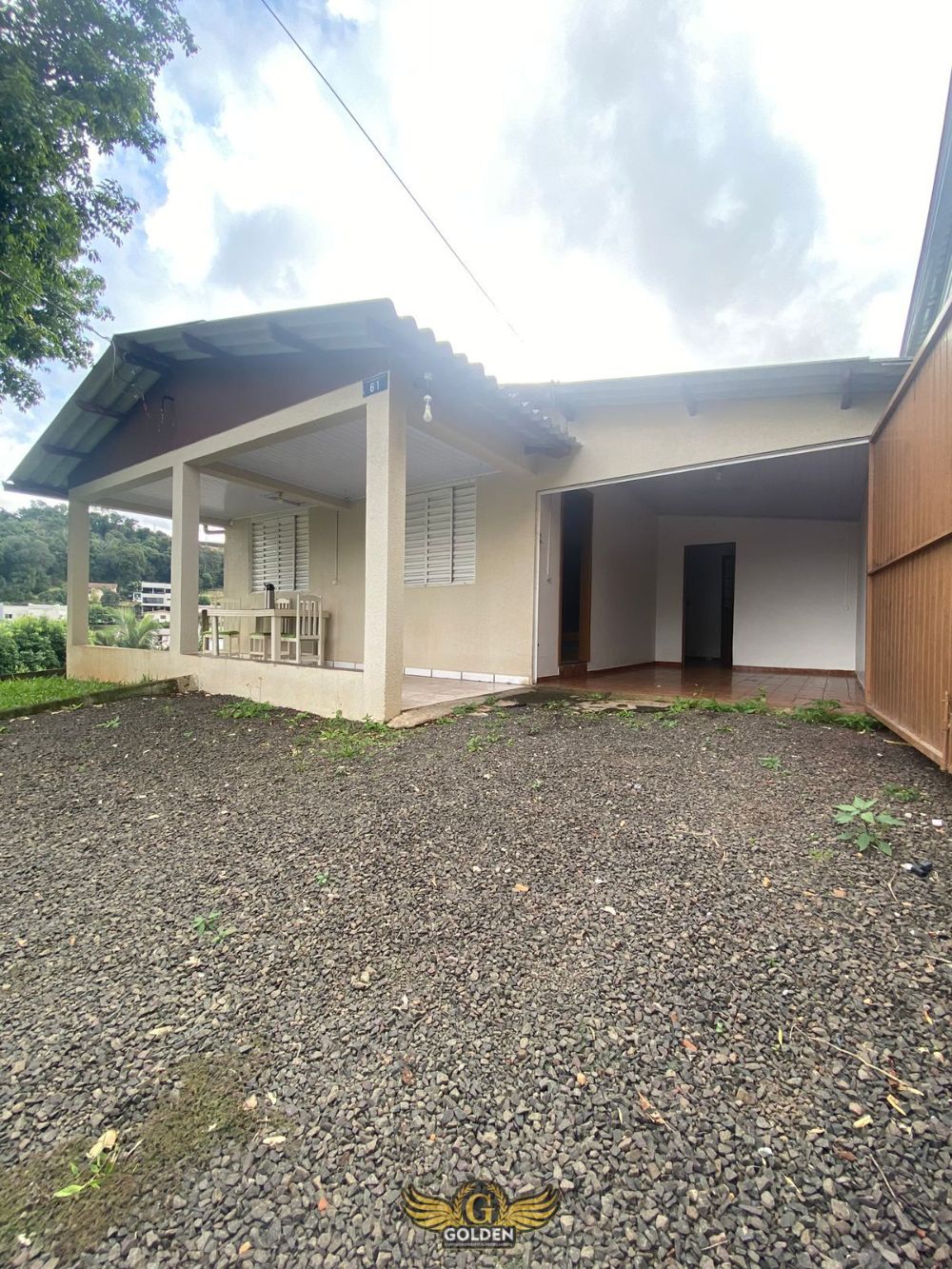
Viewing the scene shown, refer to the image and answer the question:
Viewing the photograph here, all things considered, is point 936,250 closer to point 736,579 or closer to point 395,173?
point 736,579

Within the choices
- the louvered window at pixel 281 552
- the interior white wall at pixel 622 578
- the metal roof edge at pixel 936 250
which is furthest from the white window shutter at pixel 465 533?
the metal roof edge at pixel 936 250

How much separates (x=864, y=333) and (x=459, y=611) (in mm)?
18200

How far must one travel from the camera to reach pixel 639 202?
448 inches

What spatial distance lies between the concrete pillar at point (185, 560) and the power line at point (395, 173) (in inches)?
168

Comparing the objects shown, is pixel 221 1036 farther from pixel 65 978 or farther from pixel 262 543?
pixel 262 543

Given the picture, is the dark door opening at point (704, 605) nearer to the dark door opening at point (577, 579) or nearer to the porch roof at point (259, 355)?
the dark door opening at point (577, 579)

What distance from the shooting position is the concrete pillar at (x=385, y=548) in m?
4.70

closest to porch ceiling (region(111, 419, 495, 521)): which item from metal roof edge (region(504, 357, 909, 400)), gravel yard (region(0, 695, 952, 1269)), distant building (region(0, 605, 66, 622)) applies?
metal roof edge (region(504, 357, 909, 400))

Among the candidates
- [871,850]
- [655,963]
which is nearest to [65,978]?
[655,963]

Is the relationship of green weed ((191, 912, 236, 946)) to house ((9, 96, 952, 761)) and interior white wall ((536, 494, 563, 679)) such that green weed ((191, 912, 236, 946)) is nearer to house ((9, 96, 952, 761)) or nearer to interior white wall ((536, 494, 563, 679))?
house ((9, 96, 952, 761))

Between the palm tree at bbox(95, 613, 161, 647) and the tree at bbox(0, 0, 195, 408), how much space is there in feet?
15.0

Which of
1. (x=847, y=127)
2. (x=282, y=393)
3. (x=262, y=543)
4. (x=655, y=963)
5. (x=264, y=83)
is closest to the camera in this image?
(x=655, y=963)

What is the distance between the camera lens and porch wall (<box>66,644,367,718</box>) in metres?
5.14

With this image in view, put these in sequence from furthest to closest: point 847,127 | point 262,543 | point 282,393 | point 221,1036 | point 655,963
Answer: point 262,543 → point 847,127 → point 282,393 → point 655,963 → point 221,1036
